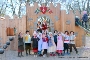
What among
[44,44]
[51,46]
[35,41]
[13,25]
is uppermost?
[13,25]

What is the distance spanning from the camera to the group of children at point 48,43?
481 inches

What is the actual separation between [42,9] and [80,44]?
371 cm

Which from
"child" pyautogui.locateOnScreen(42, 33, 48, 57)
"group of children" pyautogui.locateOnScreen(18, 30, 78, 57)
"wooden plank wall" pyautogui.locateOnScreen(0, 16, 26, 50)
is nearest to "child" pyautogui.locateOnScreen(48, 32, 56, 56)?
"group of children" pyautogui.locateOnScreen(18, 30, 78, 57)

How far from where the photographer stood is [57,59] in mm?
11188

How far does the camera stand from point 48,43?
12312 millimetres

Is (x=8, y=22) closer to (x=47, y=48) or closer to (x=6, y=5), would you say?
(x=47, y=48)

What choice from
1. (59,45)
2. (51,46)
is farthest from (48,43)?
(59,45)

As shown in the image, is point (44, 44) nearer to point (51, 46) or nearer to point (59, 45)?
point (51, 46)

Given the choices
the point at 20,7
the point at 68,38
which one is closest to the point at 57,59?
the point at 68,38

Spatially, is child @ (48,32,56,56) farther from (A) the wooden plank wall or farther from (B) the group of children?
(A) the wooden plank wall

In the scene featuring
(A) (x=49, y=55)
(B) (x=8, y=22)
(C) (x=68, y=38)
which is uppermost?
(B) (x=8, y=22)

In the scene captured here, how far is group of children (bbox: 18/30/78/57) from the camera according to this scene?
40.1 feet

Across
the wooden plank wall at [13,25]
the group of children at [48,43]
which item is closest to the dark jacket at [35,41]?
the group of children at [48,43]

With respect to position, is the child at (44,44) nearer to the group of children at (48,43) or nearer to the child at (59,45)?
the group of children at (48,43)
